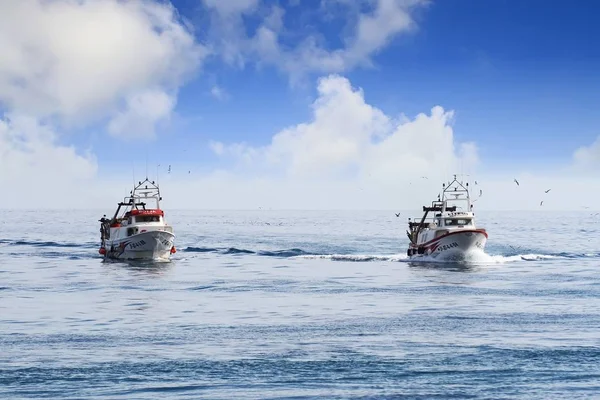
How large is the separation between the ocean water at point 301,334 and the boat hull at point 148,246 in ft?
32.5

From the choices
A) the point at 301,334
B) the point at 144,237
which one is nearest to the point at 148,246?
the point at 144,237

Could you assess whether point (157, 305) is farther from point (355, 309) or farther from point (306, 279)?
point (306, 279)

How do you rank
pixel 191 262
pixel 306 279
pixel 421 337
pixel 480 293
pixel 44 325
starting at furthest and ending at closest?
pixel 191 262 < pixel 306 279 < pixel 480 293 < pixel 44 325 < pixel 421 337

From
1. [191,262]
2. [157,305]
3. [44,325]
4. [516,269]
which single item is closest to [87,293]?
[157,305]

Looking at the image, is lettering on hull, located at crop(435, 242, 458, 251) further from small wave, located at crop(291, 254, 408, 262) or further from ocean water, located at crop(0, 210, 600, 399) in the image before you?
small wave, located at crop(291, 254, 408, 262)

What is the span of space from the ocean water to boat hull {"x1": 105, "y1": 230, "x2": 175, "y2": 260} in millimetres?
9894

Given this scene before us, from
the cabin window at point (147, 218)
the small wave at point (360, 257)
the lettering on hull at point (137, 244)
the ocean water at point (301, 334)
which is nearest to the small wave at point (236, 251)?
the small wave at point (360, 257)

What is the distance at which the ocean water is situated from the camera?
27.9 m

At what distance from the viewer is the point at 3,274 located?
75438 millimetres

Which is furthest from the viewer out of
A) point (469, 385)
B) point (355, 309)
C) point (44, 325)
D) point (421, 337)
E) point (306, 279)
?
point (306, 279)

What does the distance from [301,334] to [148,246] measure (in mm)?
52126

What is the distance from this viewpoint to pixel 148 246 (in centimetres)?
8794

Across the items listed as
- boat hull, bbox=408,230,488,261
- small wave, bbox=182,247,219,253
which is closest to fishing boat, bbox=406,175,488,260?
boat hull, bbox=408,230,488,261

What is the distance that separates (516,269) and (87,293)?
4157 cm
